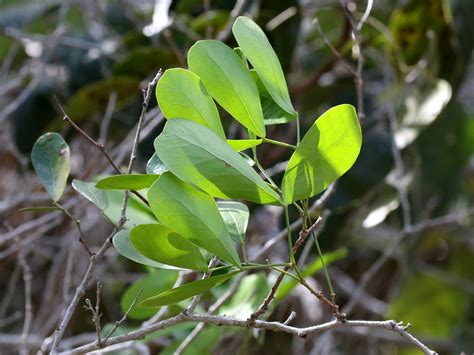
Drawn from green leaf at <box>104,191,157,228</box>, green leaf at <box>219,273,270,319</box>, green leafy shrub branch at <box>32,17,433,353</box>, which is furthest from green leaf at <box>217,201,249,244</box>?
green leaf at <box>219,273,270,319</box>

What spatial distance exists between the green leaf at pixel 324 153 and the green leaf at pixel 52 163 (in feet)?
0.67

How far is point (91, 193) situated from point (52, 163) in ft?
0.21

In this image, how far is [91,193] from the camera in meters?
0.61

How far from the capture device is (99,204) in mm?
613

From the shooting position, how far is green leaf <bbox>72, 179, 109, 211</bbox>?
1.97ft

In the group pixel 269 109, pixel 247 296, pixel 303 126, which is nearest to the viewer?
pixel 269 109

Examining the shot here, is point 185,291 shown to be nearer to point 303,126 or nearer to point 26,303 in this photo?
point 26,303


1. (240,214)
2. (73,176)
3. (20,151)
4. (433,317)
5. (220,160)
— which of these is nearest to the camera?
(220,160)

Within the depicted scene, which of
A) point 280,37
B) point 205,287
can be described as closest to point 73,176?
point 280,37

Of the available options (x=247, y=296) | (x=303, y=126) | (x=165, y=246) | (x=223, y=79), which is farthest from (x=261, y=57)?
(x=303, y=126)

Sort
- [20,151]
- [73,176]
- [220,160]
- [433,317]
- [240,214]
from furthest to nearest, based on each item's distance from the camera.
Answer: [433,317] < [20,151] < [73,176] < [240,214] < [220,160]

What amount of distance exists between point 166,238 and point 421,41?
0.87 m

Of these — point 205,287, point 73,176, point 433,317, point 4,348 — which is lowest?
point 433,317

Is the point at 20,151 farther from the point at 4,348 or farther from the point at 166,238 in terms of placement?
the point at 166,238
